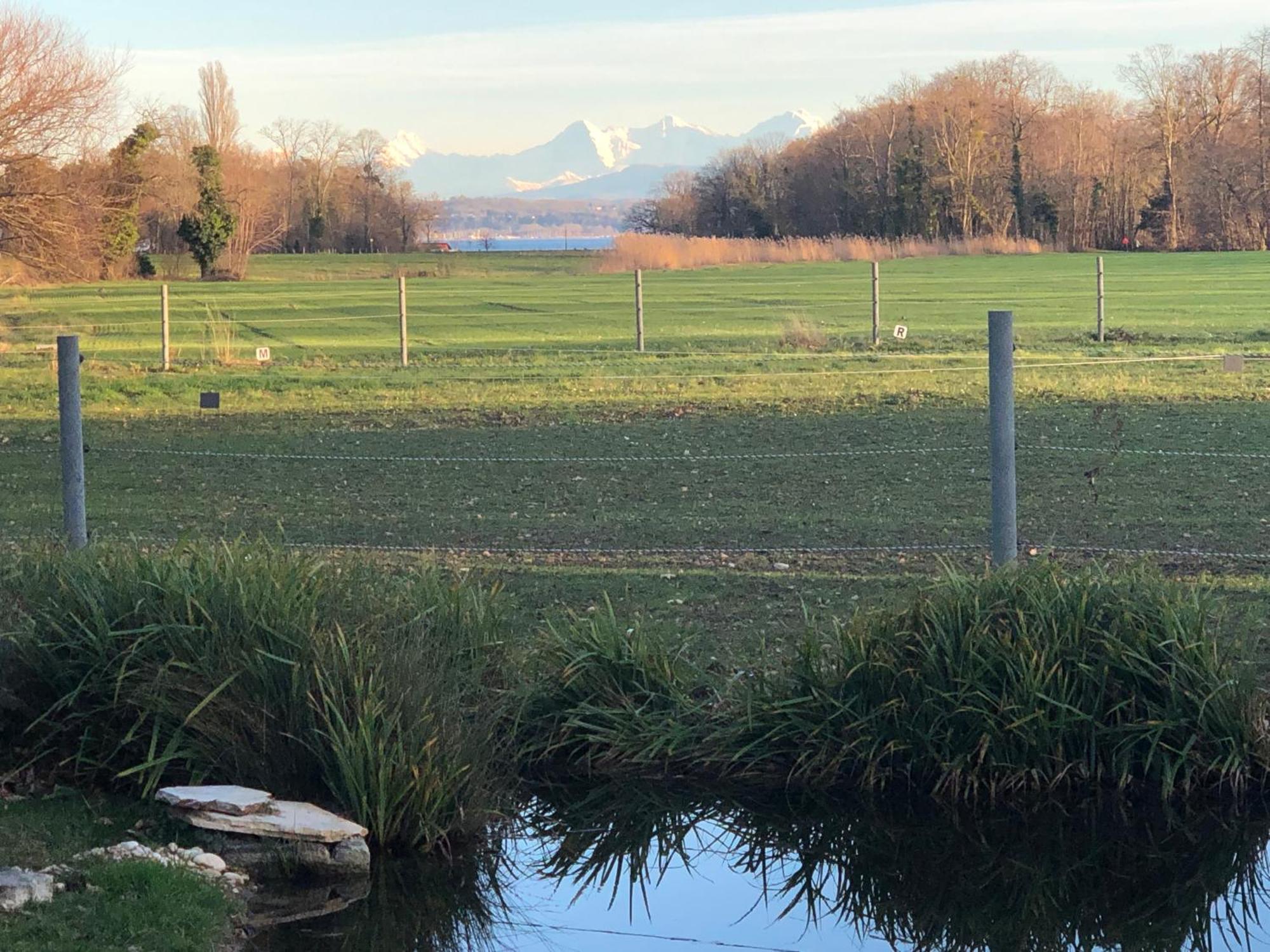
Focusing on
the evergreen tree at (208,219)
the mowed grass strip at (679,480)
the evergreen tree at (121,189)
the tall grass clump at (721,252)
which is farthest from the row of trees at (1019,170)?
the mowed grass strip at (679,480)

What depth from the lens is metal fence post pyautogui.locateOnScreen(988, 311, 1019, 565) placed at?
671 centimetres

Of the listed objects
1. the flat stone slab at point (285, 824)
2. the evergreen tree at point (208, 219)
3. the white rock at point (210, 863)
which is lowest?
the white rock at point (210, 863)

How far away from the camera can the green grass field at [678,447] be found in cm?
930

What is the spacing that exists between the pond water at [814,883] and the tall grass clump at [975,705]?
181 mm

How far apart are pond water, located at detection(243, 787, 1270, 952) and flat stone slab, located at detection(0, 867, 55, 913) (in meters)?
0.63

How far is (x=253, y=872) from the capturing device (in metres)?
5.11

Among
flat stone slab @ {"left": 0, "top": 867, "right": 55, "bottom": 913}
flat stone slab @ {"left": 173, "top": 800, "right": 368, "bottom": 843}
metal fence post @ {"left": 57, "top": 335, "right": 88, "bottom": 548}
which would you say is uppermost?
metal fence post @ {"left": 57, "top": 335, "right": 88, "bottom": 548}

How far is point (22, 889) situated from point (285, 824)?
0.89 metres

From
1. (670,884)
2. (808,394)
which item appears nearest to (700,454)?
(808,394)

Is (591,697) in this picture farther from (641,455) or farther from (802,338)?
(802,338)

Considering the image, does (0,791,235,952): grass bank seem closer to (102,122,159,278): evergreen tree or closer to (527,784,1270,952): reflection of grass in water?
(527,784,1270,952): reflection of grass in water

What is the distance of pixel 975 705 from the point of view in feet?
19.2

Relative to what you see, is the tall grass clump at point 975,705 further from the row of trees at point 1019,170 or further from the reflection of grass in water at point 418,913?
the row of trees at point 1019,170

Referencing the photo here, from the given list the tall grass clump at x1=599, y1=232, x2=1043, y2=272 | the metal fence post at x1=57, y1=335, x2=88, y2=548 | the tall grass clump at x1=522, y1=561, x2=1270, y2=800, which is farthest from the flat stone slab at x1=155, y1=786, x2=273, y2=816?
the tall grass clump at x1=599, y1=232, x2=1043, y2=272
